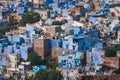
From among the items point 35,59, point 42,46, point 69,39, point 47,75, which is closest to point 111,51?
point 69,39

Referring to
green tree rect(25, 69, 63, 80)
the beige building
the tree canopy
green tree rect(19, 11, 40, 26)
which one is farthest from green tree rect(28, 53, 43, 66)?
green tree rect(19, 11, 40, 26)

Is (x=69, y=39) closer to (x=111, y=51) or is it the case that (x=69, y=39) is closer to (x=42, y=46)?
(x=42, y=46)

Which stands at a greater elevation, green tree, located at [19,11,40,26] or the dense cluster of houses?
the dense cluster of houses

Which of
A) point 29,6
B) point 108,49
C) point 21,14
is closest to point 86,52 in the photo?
point 108,49

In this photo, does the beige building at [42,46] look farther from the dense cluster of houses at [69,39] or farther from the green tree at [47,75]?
the green tree at [47,75]

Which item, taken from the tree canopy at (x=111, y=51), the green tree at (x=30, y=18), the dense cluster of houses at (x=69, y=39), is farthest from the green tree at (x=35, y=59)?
the green tree at (x=30, y=18)

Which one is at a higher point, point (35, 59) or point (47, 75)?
point (47, 75)

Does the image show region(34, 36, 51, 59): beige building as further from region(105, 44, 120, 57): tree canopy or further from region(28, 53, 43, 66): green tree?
region(105, 44, 120, 57): tree canopy

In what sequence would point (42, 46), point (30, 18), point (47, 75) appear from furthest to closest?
point (30, 18), point (42, 46), point (47, 75)
